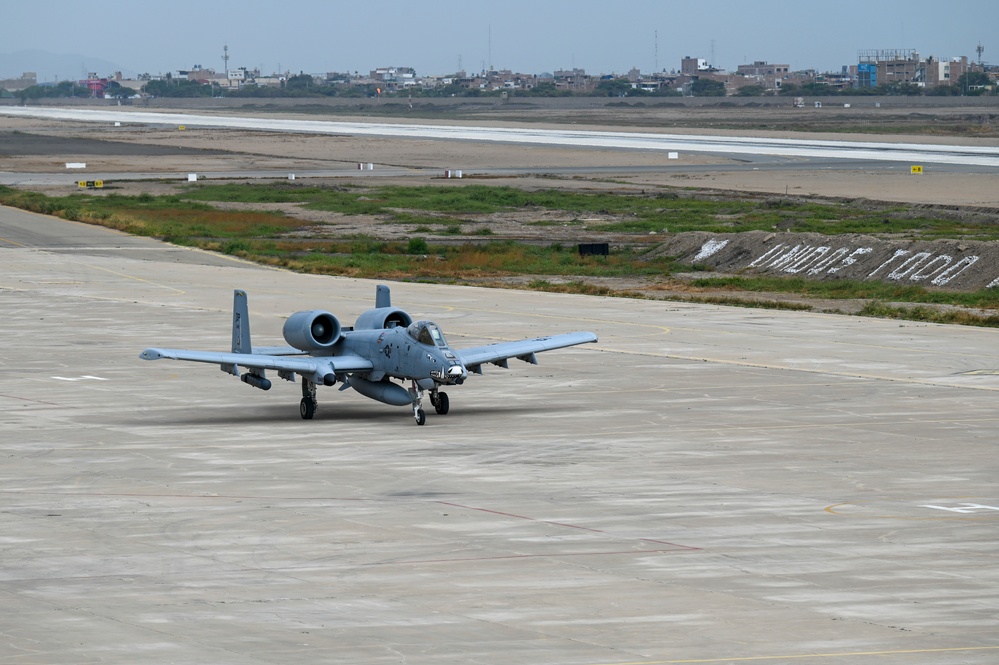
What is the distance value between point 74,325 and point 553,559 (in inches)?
1476

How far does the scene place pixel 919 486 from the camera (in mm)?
28766

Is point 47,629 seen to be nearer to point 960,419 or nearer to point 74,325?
point 960,419

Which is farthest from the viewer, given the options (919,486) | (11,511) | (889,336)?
(889,336)

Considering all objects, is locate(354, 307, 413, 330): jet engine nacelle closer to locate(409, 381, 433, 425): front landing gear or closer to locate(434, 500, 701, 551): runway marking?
locate(409, 381, 433, 425): front landing gear

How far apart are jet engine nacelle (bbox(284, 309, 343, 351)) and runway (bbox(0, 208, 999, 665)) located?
191cm

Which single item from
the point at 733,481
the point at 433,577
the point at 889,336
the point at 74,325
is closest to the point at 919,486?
the point at 733,481

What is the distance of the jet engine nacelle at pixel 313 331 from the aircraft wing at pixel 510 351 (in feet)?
10.1

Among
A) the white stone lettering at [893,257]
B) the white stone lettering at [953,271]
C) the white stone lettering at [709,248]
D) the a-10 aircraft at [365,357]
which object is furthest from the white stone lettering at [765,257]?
the a-10 aircraft at [365,357]

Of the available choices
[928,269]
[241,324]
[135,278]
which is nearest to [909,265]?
[928,269]

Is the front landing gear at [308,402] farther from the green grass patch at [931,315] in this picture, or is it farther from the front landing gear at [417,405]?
the green grass patch at [931,315]

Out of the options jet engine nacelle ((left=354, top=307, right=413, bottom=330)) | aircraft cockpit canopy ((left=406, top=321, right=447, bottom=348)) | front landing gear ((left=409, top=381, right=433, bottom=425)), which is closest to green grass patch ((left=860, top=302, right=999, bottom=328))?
jet engine nacelle ((left=354, top=307, right=413, bottom=330))

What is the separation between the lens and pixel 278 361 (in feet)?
120

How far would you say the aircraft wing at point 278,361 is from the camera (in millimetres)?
35906

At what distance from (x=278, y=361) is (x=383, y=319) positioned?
114 inches
